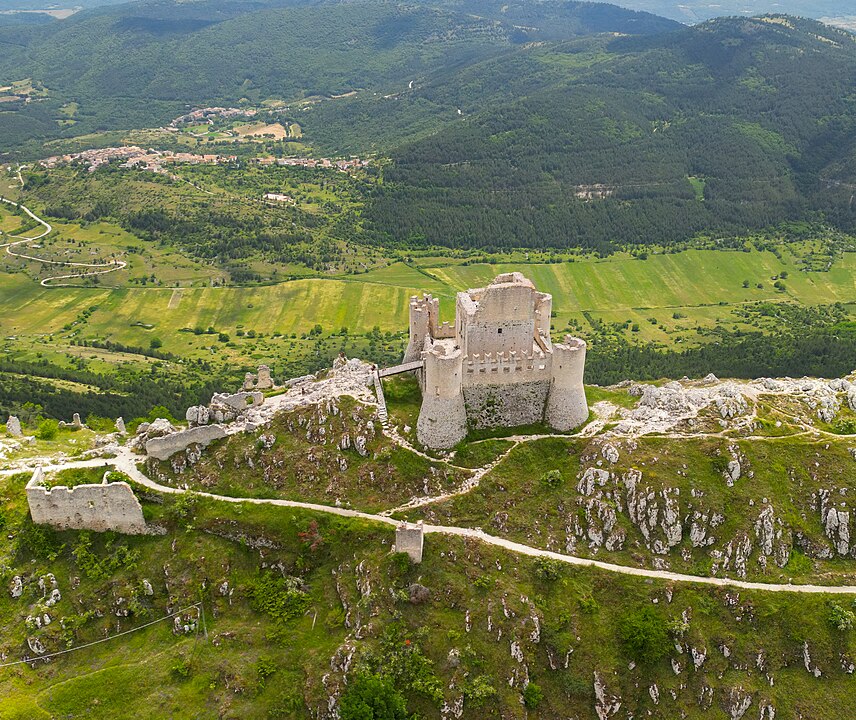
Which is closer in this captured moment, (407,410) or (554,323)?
(407,410)

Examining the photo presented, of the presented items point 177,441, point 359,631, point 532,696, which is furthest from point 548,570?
point 177,441

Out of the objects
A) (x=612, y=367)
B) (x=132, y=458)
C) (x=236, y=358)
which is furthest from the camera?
(x=236, y=358)

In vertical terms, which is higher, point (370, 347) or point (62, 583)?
point (62, 583)

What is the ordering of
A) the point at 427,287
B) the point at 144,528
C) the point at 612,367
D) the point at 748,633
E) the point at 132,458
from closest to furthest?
the point at 748,633 → the point at 144,528 → the point at 132,458 → the point at 612,367 → the point at 427,287

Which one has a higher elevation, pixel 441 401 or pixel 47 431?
pixel 441 401

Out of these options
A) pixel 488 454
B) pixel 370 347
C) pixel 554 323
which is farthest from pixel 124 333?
pixel 488 454

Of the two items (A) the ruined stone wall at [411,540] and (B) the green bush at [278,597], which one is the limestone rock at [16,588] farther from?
(A) the ruined stone wall at [411,540]

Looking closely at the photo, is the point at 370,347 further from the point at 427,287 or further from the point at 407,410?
the point at 407,410

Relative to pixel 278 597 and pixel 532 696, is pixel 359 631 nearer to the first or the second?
pixel 278 597
